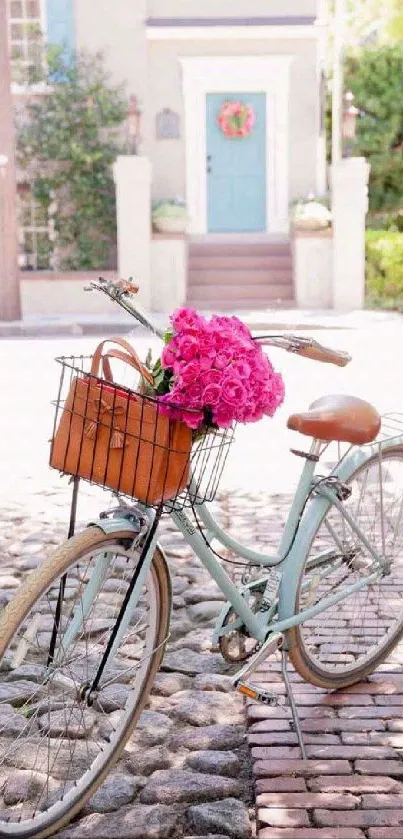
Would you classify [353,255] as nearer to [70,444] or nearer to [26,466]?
[26,466]

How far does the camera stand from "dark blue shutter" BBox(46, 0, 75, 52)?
21375mm

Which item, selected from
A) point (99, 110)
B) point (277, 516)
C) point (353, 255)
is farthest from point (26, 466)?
point (99, 110)

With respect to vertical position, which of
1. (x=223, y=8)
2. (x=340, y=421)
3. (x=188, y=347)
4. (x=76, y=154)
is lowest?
(x=340, y=421)

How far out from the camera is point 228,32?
21.3 metres

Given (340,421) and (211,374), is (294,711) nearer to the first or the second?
(340,421)

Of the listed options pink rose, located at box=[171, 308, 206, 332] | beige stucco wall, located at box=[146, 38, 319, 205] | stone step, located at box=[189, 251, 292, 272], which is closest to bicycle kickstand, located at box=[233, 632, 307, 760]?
pink rose, located at box=[171, 308, 206, 332]

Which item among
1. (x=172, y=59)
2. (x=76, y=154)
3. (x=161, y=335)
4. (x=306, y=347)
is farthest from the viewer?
(x=172, y=59)

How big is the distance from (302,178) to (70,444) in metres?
19.5

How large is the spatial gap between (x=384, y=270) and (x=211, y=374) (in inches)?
673

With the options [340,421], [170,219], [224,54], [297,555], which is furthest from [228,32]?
[297,555]

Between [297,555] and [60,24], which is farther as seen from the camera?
[60,24]

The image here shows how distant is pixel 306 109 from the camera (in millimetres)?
21875

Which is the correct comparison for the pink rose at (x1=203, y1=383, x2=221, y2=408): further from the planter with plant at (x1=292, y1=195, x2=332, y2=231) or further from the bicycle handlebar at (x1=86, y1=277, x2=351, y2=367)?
the planter with plant at (x1=292, y1=195, x2=332, y2=231)

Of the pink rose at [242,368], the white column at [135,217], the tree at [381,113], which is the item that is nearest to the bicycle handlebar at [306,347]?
the pink rose at [242,368]
